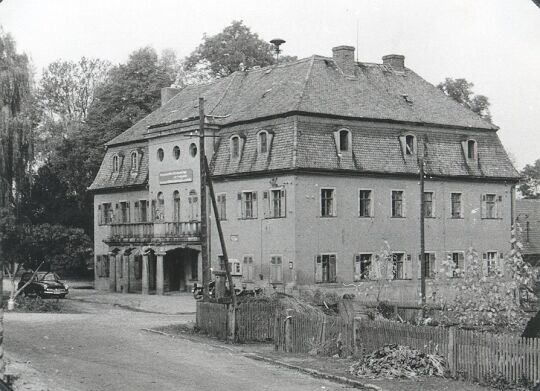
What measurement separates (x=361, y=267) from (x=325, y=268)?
1379 mm

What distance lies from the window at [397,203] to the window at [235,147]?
22.1 feet

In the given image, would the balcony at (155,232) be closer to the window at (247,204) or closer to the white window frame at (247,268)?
the window at (247,204)

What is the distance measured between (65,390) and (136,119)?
14.0 m

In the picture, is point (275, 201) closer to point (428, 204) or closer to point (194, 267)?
point (194, 267)

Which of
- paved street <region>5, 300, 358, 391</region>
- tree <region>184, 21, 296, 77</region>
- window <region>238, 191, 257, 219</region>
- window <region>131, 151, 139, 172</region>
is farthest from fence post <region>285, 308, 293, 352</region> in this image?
window <region>131, 151, 139, 172</region>

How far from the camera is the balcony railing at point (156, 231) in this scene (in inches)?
1196

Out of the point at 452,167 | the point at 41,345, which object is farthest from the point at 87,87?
the point at 452,167

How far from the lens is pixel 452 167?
3059 cm

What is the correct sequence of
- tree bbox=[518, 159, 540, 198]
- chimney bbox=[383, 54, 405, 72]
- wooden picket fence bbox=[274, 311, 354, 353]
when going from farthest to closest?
1. wooden picket fence bbox=[274, 311, 354, 353]
2. tree bbox=[518, 159, 540, 198]
3. chimney bbox=[383, 54, 405, 72]

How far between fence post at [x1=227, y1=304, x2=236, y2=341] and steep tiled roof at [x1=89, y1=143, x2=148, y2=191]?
1400cm

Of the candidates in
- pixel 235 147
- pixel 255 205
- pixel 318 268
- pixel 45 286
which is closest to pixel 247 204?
pixel 255 205

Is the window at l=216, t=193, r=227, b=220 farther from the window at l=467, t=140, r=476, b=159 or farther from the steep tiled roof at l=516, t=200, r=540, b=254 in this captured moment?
the steep tiled roof at l=516, t=200, r=540, b=254

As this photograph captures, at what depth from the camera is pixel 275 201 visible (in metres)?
28.5

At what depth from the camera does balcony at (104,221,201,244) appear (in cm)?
3039
